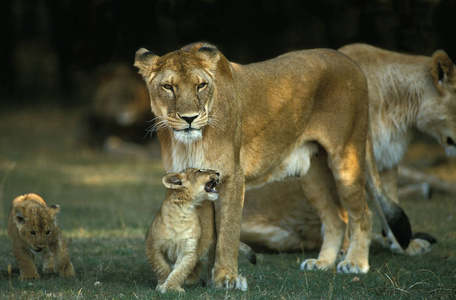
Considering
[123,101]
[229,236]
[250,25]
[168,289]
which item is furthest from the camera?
[123,101]

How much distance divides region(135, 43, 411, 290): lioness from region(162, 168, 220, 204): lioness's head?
0.10 meters

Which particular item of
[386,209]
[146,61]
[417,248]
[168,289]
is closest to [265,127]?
[146,61]

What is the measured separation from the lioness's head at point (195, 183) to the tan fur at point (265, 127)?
99 mm

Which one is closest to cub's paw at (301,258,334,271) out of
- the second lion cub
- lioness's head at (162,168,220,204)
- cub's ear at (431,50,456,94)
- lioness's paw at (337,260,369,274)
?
lioness's paw at (337,260,369,274)

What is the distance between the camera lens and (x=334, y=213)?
5949 millimetres

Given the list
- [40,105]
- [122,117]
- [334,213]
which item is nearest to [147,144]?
[122,117]

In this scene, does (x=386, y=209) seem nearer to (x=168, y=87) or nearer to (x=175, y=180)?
(x=175, y=180)

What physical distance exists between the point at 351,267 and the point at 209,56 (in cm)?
197

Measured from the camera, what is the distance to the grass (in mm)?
4516

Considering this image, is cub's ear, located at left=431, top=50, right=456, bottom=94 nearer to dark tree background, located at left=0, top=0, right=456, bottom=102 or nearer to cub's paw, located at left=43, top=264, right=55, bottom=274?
dark tree background, located at left=0, top=0, right=456, bottom=102

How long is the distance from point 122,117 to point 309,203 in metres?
7.91

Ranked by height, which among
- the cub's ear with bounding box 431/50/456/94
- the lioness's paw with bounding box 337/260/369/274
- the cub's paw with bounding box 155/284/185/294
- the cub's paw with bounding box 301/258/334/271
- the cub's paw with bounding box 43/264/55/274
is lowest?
the cub's paw with bounding box 301/258/334/271

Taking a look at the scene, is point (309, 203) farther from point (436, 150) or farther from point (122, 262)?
point (436, 150)

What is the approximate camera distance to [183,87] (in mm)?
4516
